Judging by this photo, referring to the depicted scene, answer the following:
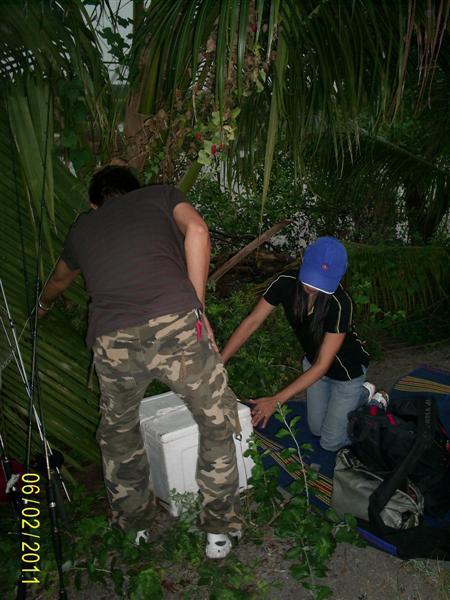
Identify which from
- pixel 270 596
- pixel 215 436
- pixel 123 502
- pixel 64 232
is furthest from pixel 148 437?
pixel 64 232

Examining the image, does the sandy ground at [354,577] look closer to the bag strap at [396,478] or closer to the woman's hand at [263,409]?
the bag strap at [396,478]

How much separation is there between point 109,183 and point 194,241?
0.51m

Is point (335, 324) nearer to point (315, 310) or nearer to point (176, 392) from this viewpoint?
point (315, 310)

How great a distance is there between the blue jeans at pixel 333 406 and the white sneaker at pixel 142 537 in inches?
53.6

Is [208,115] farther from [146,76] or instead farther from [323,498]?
A: [323,498]

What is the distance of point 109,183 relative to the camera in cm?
232

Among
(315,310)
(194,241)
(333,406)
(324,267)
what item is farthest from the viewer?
(333,406)

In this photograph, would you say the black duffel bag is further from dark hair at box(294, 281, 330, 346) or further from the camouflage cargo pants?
the camouflage cargo pants

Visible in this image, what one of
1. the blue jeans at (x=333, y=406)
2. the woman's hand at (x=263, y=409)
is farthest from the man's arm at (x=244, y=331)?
the blue jeans at (x=333, y=406)

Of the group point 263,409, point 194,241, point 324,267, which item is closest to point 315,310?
point 324,267

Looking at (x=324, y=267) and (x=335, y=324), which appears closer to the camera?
(x=324, y=267)

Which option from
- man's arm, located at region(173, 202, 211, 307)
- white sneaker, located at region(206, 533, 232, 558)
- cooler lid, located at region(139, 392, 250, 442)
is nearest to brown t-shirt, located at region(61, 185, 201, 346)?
man's arm, located at region(173, 202, 211, 307)

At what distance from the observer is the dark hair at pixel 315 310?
2.99 m

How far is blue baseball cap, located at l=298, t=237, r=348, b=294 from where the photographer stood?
2777 millimetres
